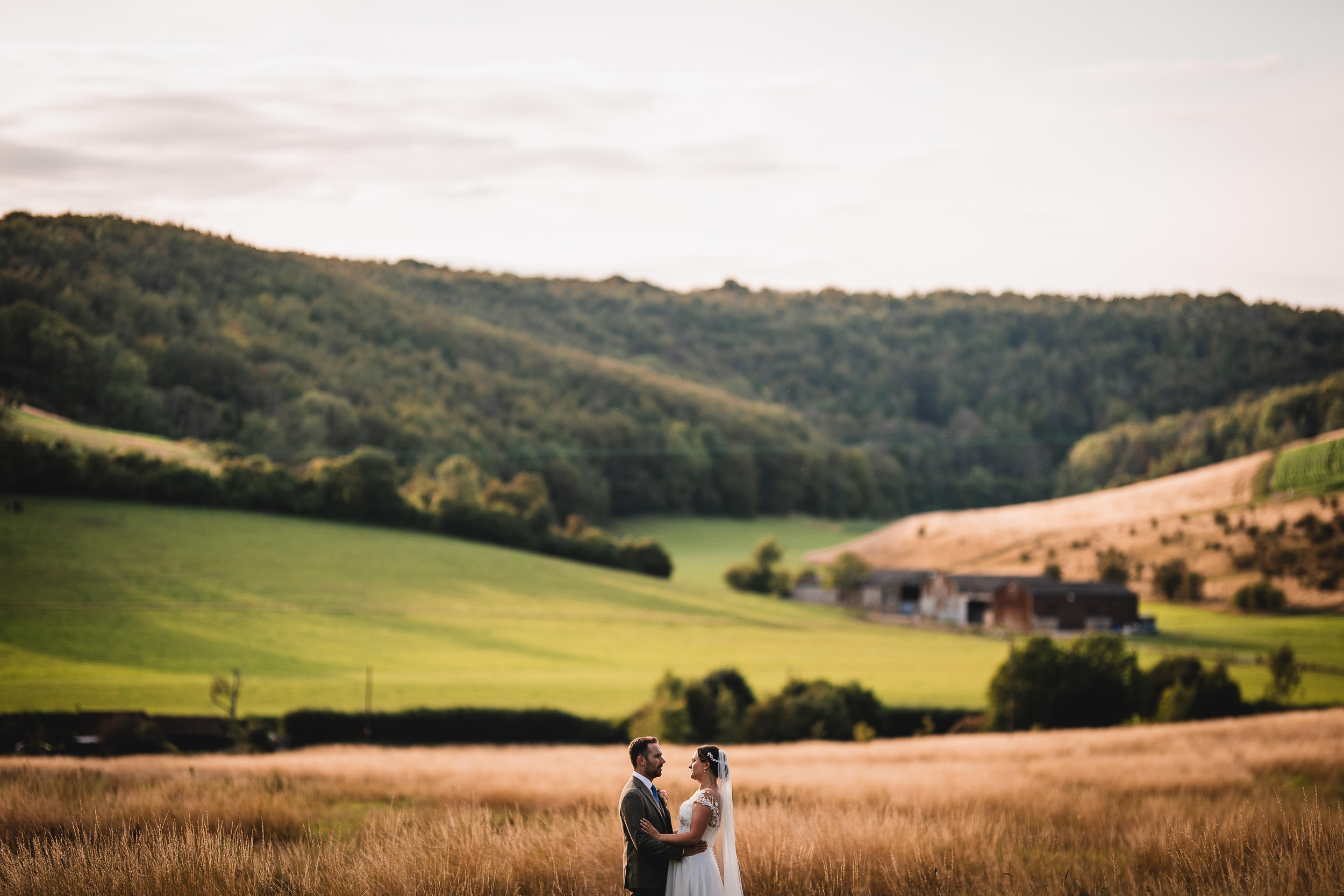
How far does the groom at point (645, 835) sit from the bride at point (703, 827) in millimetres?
46

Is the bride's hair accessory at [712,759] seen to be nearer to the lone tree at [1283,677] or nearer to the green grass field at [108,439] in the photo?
the lone tree at [1283,677]

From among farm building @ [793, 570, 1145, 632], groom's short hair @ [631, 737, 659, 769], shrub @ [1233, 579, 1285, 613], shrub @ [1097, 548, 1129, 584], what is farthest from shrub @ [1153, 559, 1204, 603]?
groom's short hair @ [631, 737, 659, 769]

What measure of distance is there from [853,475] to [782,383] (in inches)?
1644

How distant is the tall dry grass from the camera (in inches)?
321

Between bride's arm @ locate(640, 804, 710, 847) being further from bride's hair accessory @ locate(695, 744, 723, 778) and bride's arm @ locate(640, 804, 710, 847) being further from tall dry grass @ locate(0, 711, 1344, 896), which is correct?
tall dry grass @ locate(0, 711, 1344, 896)

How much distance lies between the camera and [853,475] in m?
124

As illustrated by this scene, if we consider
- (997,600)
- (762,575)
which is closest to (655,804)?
(997,600)

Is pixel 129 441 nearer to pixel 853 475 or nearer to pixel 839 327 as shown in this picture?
pixel 853 475

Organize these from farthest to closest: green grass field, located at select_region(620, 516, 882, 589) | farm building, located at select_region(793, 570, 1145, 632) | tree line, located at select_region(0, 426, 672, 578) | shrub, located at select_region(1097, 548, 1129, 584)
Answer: green grass field, located at select_region(620, 516, 882, 589), shrub, located at select_region(1097, 548, 1129, 584), farm building, located at select_region(793, 570, 1145, 632), tree line, located at select_region(0, 426, 672, 578)

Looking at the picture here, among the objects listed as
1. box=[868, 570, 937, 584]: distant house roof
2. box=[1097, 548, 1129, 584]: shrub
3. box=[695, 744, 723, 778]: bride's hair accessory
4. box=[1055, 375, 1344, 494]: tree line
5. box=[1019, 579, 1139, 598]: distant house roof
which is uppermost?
box=[1055, 375, 1344, 494]: tree line

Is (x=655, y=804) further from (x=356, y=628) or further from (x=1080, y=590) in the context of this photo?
(x=1080, y=590)

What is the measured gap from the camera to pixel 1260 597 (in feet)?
225

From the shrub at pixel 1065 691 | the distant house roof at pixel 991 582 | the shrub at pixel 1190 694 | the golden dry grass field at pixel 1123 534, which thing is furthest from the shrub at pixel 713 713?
the golden dry grass field at pixel 1123 534

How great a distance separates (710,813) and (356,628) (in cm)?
4963
